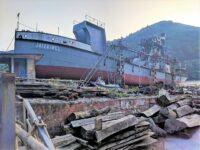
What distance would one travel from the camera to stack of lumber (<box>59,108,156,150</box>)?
455 centimetres

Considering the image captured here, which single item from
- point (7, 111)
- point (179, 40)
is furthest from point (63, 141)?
point (179, 40)

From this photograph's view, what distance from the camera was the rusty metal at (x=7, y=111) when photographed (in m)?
1.38

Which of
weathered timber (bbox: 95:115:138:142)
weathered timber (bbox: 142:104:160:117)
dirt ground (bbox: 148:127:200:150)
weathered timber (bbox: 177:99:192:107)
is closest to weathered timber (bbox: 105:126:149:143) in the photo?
weathered timber (bbox: 95:115:138:142)

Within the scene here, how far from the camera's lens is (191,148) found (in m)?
6.00

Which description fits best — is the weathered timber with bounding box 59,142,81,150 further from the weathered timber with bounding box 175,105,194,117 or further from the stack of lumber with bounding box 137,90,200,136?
the weathered timber with bounding box 175,105,194,117

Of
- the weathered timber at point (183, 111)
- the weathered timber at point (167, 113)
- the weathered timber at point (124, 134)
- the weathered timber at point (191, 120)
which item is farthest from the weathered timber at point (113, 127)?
the weathered timber at point (183, 111)

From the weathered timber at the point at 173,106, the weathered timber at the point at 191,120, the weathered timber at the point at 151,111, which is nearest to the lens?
the weathered timber at the point at 191,120

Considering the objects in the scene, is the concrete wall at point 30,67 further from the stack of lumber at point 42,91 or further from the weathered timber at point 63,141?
the weathered timber at point 63,141

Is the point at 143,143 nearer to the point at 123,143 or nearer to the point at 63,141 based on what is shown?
the point at 123,143

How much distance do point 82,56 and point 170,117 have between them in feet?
38.2

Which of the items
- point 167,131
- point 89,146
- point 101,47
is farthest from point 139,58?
point 89,146

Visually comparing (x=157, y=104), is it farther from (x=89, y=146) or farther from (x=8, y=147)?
(x=8, y=147)

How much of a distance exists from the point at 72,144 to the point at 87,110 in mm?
1935

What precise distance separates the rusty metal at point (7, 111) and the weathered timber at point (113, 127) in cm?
→ 317
